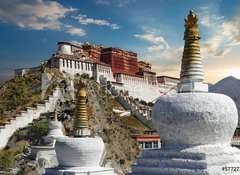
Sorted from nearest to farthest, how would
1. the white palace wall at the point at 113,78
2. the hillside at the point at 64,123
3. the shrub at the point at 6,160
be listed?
the shrub at the point at 6,160 → the hillside at the point at 64,123 → the white palace wall at the point at 113,78

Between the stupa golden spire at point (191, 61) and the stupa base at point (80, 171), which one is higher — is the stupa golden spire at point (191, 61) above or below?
above

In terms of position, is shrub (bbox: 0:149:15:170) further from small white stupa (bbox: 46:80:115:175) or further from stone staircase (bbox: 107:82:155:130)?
stone staircase (bbox: 107:82:155:130)

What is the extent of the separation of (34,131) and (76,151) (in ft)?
82.8

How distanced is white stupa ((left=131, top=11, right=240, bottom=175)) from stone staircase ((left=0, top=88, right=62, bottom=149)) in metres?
35.9

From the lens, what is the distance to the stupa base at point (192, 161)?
34.1 feet

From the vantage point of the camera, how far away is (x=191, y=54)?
476 inches

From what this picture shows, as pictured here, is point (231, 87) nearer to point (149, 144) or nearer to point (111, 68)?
point (149, 144)

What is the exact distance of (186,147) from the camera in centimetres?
1122

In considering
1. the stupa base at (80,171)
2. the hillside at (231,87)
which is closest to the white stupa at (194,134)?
the hillside at (231,87)

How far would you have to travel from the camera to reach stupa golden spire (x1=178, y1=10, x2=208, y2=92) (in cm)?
1191

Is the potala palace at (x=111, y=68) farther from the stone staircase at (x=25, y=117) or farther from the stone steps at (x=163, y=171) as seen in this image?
the stone steps at (x=163, y=171)

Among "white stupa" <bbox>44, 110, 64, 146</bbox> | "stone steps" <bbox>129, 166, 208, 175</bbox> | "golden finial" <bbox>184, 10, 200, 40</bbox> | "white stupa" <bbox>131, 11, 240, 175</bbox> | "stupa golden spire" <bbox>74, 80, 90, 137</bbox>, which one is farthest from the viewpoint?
"white stupa" <bbox>44, 110, 64, 146</bbox>

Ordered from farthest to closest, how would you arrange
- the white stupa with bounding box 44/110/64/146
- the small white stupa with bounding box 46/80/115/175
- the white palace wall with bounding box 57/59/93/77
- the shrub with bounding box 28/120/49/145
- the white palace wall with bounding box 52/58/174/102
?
the white palace wall with bounding box 52/58/174/102 → the white palace wall with bounding box 57/59/93/77 → the shrub with bounding box 28/120/49/145 → the white stupa with bounding box 44/110/64/146 → the small white stupa with bounding box 46/80/115/175

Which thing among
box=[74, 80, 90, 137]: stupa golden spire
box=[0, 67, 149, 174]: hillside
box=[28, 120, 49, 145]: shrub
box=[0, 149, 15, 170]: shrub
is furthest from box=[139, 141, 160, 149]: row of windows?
box=[74, 80, 90, 137]: stupa golden spire
